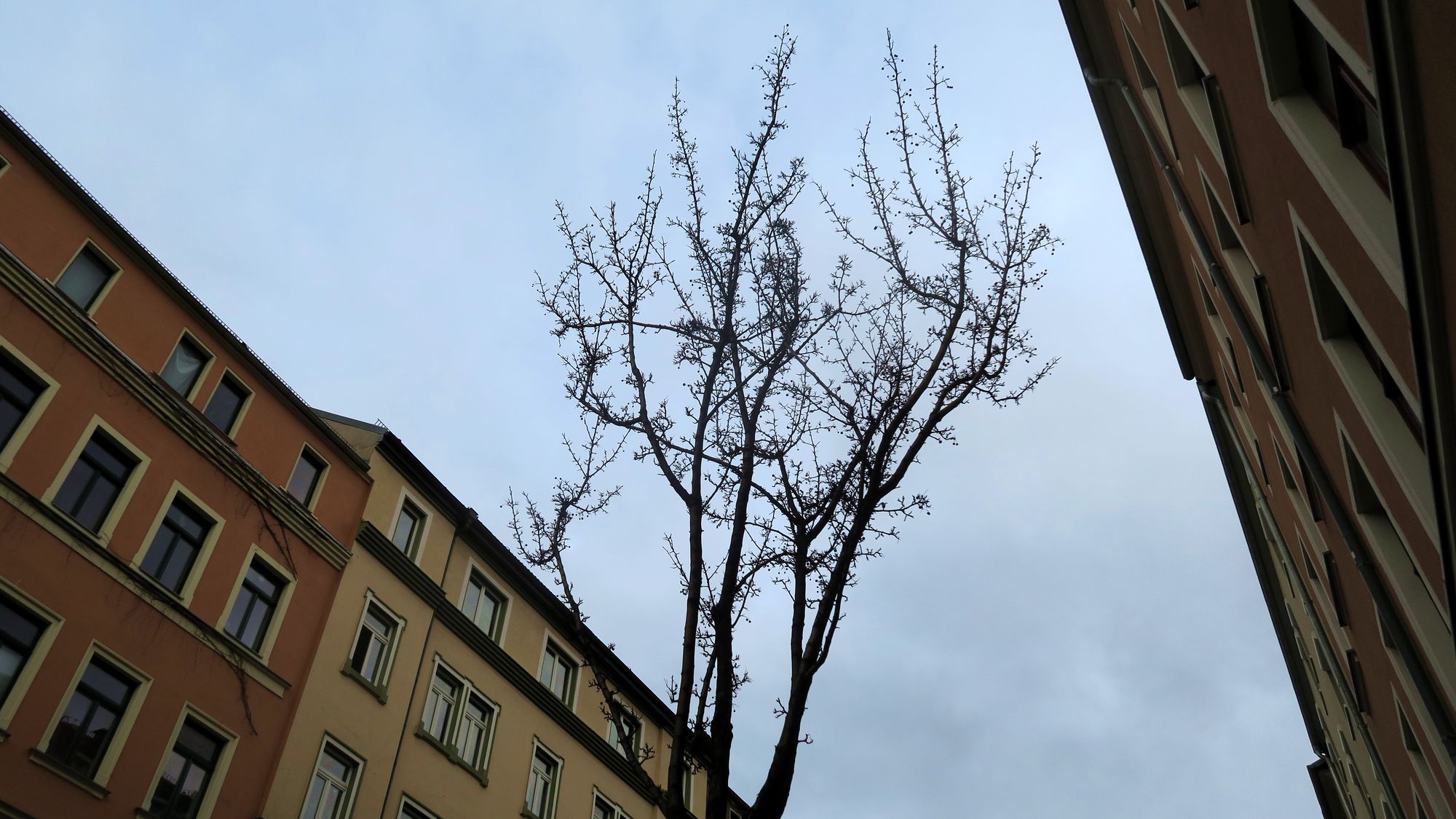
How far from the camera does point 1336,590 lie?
1502 centimetres

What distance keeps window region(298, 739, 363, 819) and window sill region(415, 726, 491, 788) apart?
178cm

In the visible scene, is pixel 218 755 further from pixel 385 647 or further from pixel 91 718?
pixel 385 647

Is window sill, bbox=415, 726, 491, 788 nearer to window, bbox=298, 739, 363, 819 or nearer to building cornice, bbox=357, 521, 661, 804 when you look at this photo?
window, bbox=298, 739, 363, 819

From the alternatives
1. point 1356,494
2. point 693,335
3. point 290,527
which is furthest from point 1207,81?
point 290,527

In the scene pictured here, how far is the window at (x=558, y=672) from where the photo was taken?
81.8 feet

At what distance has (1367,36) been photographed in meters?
5.75

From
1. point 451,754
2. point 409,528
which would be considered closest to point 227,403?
point 409,528

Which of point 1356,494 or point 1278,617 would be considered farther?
point 1278,617

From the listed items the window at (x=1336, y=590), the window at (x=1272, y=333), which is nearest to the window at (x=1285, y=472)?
the window at (x=1336, y=590)

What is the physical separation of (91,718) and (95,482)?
3.65 metres

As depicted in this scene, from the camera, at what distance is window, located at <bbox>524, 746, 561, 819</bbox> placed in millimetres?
22561

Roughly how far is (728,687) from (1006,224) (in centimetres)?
664

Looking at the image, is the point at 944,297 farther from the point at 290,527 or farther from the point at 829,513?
the point at 290,527

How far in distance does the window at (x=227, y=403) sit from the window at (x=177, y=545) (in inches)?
66.4
